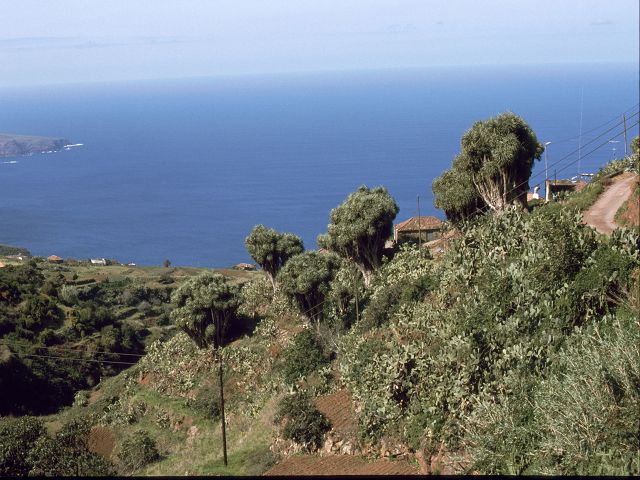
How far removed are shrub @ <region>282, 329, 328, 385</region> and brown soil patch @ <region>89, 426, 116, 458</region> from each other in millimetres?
5920

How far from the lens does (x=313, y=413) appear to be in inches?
Result: 674

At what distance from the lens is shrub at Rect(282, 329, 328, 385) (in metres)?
21.2

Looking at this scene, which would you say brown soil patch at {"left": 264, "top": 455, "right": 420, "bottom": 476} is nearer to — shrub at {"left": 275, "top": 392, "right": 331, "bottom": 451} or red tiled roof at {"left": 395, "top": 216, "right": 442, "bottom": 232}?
shrub at {"left": 275, "top": 392, "right": 331, "bottom": 451}

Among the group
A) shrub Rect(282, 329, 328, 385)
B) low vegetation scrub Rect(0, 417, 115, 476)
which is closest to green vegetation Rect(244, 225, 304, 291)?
shrub Rect(282, 329, 328, 385)

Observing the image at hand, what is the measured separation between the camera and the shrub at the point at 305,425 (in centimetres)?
1675

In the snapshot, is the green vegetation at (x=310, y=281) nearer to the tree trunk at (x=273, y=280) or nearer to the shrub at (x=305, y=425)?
the tree trunk at (x=273, y=280)

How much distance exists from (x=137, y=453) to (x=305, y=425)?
5559 millimetres

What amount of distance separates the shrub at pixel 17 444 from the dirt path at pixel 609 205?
627 inches

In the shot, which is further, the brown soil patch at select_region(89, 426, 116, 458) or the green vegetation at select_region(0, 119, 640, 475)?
the brown soil patch at select_region(89, 426, 116, 458)

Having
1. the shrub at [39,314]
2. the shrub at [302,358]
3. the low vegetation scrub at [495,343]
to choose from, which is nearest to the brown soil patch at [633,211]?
the low vegetation scrub at [495,343]

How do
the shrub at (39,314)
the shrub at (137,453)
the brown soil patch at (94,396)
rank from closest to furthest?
the shrub at (137,453), the brown soil patch at (94,396), the shrub at (39,314)

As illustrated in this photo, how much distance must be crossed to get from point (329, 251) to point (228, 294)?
4.42 m

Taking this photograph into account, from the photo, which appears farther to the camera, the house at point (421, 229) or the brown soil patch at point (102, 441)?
the house at point (421, 229)

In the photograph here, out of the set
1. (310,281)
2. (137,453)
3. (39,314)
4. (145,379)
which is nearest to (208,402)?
(137,453)
